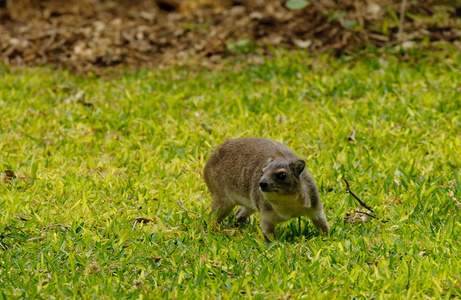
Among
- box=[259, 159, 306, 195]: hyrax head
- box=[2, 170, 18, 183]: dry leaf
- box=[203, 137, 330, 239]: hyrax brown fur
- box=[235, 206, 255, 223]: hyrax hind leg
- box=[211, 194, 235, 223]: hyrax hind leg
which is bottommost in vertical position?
box=[235, 206, 255, 223]: hyrax hind leg

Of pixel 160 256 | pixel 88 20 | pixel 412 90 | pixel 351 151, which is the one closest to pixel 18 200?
pixel 160 256

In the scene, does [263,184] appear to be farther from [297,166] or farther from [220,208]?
[220,208]

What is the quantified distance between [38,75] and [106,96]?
5.63 ft

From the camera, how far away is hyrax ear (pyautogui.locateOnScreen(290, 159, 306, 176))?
5.38 metres

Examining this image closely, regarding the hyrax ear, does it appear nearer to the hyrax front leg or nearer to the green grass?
the hyrax front leg

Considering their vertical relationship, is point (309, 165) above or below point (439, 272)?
below

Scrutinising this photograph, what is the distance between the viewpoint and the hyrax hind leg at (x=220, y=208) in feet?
20.7

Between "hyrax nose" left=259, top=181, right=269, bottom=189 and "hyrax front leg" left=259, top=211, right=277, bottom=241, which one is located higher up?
"hyrax nose" left=259, top=181, right=269, bottom=189

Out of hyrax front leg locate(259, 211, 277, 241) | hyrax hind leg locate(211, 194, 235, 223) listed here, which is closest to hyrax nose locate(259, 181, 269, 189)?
hyrax front leg locate(259, 211, 277, 241)

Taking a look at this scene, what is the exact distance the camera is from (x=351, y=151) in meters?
7.77

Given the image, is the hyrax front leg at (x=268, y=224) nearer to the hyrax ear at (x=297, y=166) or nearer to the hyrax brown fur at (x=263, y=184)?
the hyrax brown fur at (x=263, y=184)

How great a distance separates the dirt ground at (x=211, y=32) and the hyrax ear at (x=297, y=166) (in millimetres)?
5885

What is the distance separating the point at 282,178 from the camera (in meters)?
5.34

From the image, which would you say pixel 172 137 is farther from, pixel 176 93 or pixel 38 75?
pixel 38 75
